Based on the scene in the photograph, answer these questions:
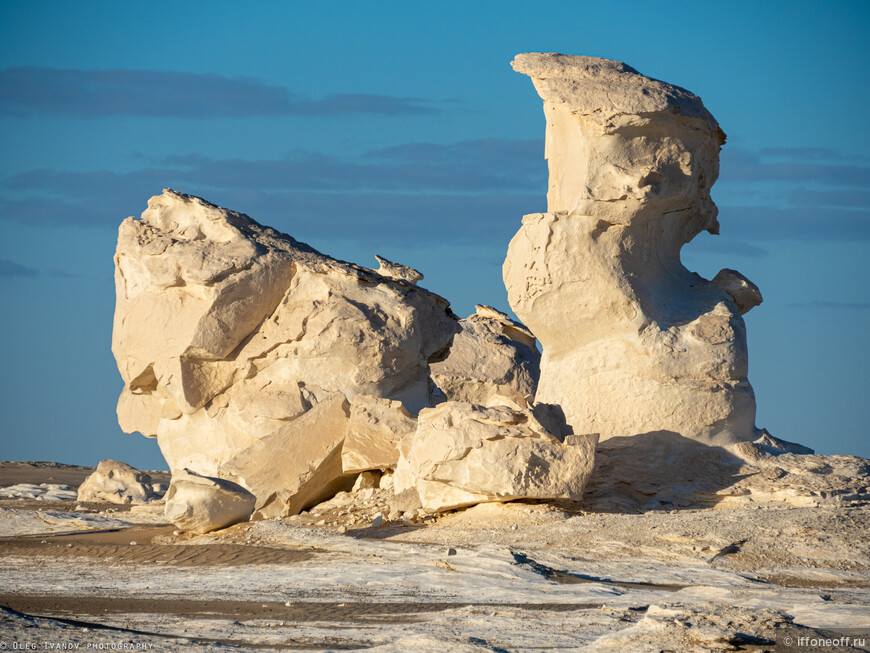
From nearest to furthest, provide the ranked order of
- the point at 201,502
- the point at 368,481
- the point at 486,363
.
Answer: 1. the point at 201,502
2. the point at 368,481
3. the point at 486,363

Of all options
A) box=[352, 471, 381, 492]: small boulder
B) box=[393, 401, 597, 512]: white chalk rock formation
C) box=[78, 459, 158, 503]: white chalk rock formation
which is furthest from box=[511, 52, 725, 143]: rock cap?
box=[78, 459, 158, 503]: white chalk rock formation

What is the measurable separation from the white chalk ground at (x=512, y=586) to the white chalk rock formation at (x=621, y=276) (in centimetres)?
143

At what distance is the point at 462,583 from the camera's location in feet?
22.2

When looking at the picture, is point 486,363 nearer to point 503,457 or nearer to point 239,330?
point 239,330

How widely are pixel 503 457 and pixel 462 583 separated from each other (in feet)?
6.70

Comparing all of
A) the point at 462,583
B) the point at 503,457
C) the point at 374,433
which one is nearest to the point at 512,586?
the point at 462,583

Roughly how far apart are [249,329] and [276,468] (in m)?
1.88

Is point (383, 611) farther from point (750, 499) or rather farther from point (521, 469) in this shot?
point (750, 499)

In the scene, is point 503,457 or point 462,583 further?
point 503,457

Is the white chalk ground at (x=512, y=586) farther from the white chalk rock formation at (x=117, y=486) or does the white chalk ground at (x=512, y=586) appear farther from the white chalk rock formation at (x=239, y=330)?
the white chalk rock formation at (x=117, y=486)

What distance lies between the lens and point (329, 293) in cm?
1192

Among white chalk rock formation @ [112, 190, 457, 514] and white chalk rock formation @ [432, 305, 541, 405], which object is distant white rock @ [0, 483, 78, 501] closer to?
white chalk rock formation @ [112, 190, 457, 514]

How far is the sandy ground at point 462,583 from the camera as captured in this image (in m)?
5.20

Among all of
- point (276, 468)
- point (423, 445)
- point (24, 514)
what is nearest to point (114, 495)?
point (24, 514)
